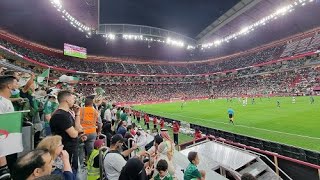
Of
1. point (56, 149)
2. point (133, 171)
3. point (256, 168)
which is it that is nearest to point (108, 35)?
point (256, 168)

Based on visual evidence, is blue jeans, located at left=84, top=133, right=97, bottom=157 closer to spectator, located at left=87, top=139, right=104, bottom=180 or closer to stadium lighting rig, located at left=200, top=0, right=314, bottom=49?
spectator, located at left=87, top=139, right=104, bottom=180

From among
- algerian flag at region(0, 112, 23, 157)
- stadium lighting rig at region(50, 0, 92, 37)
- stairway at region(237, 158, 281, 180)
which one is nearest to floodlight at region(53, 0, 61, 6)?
stadium lighting rig at region(50, 0, 92, 37)

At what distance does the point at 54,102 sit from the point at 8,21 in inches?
1496

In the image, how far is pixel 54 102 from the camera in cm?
620

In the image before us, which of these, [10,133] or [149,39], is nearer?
[10,133]

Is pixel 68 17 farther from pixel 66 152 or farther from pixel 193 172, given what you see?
pixel 66 152

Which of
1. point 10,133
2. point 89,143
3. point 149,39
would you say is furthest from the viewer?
point 149,39

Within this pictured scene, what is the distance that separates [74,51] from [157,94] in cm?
2696

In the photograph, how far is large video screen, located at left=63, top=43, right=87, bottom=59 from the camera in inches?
2094

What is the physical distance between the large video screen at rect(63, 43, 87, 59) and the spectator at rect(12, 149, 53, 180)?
5524 centimetres

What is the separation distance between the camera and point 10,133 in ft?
9.68

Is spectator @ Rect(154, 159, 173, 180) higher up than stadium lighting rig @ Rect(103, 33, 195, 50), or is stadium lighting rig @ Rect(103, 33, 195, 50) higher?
stadium lighting rig @ Rect(103, 33, 195, 50)

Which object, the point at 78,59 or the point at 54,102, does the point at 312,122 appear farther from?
the point at 78,59

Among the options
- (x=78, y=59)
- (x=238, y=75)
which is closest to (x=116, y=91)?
(x=78, y=59)
